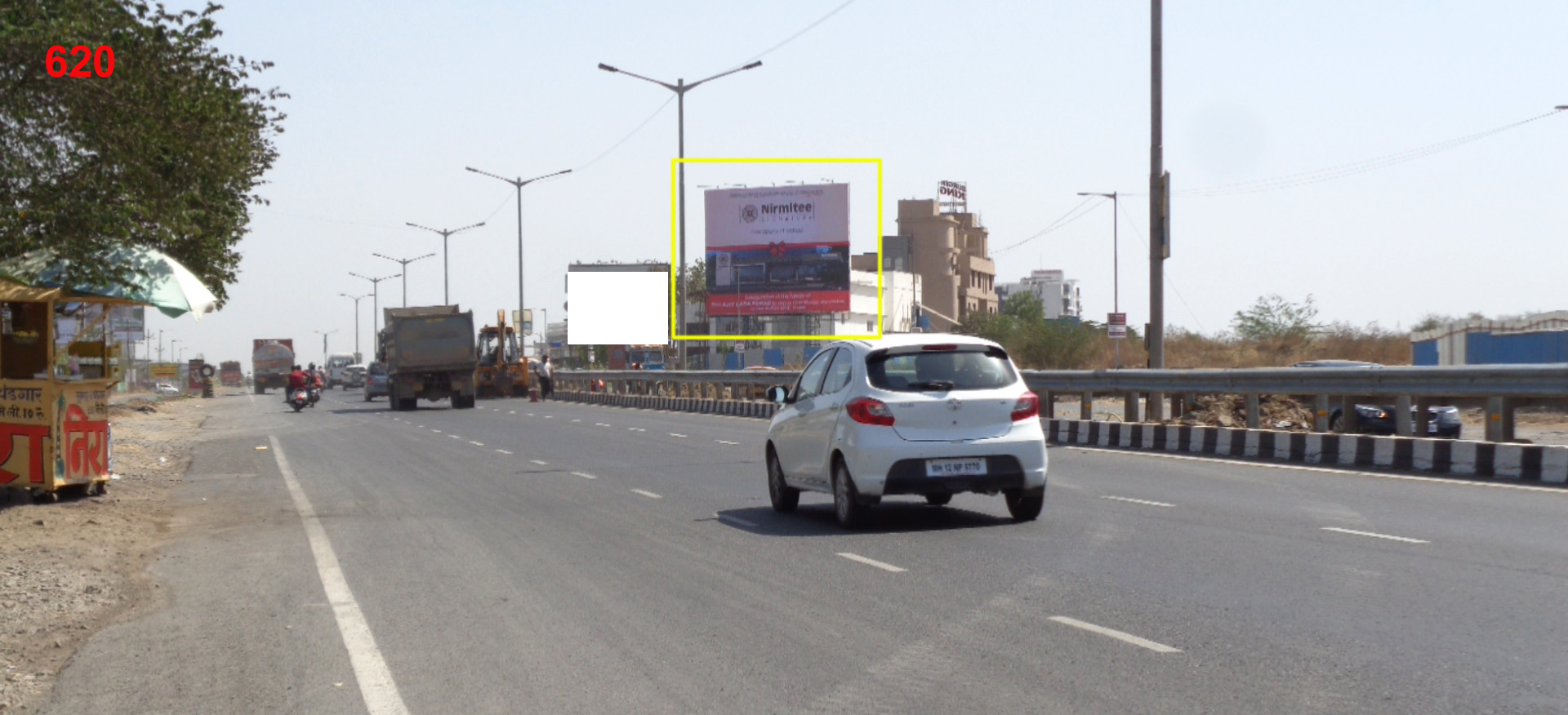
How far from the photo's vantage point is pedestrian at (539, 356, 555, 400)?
66.4 meters

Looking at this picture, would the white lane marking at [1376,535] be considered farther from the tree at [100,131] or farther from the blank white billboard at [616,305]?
the blank white billboard at [616,305]

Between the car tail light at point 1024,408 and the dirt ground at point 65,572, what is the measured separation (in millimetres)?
6495

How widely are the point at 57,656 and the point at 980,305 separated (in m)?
131

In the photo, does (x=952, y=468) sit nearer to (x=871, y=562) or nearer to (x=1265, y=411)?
(x=871, y=562)

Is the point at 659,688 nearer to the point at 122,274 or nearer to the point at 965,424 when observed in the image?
the point at 965,424

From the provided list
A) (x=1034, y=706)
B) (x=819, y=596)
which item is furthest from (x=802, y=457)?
(x=1034, y=706)

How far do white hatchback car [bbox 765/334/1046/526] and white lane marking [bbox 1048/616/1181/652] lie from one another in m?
4.32

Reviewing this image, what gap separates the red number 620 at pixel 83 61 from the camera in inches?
552

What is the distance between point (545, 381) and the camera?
66688 mm

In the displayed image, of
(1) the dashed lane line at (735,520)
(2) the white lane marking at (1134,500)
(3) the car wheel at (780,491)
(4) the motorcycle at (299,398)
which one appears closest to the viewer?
(1) the dashed lane line at (735,520)

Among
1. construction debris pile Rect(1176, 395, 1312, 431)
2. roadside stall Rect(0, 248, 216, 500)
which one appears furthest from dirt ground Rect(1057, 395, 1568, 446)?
roadside stall Rect(0, 248, 216, 500)

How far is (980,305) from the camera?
137m

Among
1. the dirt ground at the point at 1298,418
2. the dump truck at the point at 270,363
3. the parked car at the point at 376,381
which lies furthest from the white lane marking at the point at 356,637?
the dump truck at the point at 270,363

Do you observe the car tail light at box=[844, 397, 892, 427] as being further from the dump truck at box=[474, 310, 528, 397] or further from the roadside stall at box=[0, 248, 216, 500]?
the dump truck at box=[474, 310, 528, 397]
